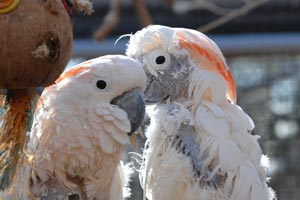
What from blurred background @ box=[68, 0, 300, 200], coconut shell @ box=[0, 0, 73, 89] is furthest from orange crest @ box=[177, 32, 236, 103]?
coconut shell @ box=[0, 0, 73, 89]

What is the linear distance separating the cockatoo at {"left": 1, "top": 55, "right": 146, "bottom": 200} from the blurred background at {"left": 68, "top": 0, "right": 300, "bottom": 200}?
0.93 m

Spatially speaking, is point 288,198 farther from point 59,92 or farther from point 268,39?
point 59,92

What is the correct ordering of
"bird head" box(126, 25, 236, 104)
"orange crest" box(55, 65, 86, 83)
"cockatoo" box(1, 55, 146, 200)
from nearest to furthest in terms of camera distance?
"cockatoo" box(1, 55, 146, 200) < "orange crest" box(55, 65, 86, 83) < "bird head" box(126, 25, 236, 104)

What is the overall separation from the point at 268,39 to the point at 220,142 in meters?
2.10

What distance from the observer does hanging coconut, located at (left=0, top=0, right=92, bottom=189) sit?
237 centimetres

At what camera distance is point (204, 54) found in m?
3.24

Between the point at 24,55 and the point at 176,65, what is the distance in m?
0.96

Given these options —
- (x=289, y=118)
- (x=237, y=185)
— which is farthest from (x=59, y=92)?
(x=289, y=118)

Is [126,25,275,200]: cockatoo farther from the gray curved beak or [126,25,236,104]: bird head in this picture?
the gray curved beak

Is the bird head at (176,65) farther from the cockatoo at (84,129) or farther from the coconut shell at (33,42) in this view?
the coconut shell at (33,42)

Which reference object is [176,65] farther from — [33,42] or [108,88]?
[33,42]

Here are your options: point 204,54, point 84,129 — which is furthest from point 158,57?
point 84,129

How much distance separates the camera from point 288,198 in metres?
6.35

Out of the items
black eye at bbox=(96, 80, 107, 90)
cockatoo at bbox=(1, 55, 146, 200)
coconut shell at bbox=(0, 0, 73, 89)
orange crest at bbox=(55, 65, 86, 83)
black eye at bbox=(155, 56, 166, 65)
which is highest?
coconut shell at bbox=(0, 0, 73, 89)
